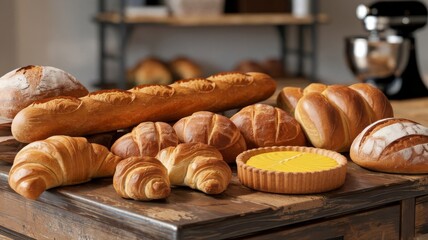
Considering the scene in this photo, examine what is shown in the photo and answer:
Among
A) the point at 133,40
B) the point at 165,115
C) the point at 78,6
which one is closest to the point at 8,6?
the point at 78,6

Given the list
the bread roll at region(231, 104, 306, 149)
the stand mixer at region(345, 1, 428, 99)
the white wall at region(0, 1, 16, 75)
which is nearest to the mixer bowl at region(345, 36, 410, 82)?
the stand mixer at region(345, 1, 428, 99)

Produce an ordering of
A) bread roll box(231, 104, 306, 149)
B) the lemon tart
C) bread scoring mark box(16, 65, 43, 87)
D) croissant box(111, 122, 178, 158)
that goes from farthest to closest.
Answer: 1. bread scoring mark box(16, 65, 43, 87)
2. bread roll box(231, 104, 306, 149)
3. croissant box(111, 122, 178, 158)
4. the lemon tart

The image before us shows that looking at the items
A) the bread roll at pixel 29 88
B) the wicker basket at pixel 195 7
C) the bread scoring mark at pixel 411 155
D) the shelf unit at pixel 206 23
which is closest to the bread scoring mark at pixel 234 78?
the bread roll at pixel 29 88

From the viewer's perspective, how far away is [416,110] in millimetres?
2086

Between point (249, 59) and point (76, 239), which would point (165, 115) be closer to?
point (76, 239)

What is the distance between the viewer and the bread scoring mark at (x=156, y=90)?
1.48 m

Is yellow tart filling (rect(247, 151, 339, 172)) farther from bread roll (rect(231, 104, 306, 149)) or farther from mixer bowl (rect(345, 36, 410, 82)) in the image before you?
mixer bowl (rect(345, 36, 410, 82))

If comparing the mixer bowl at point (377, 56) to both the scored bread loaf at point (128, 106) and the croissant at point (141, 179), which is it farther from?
the croissant at point (141, 179)

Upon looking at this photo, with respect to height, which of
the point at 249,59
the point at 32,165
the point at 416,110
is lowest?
the point at 249,59

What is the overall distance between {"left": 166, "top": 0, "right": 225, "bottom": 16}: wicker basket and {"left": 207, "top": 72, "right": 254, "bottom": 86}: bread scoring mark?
8.56 feet

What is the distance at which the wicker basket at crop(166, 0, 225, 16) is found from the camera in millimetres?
4250

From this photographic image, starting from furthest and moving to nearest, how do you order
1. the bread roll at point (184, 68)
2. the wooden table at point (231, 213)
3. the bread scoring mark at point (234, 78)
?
the bread roll at point (184, 68), the bread scoring mark at point (234, 78), the wooden table at point (231, 213)

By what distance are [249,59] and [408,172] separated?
3626mm

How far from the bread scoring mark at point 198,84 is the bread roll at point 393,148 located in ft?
1.07
